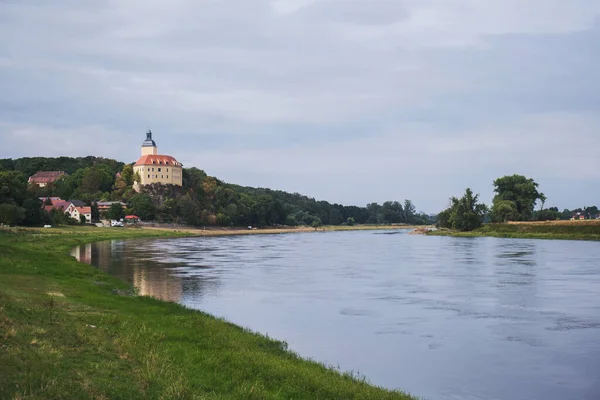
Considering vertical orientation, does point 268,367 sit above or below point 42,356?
below

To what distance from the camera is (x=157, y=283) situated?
38.3 meters

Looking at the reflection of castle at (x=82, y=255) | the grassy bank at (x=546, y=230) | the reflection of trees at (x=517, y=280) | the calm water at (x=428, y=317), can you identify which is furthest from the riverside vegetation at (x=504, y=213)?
the reflection of castle at (x=82, y=255)

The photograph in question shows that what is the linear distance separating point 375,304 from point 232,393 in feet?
64.7

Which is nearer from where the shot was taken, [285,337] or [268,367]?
[268,367]

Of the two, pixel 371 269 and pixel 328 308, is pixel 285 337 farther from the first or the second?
pixel 371 269

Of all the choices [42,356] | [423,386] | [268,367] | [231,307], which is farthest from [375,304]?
[42,356]

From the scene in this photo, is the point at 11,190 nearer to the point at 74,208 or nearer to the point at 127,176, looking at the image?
the point at 74,208

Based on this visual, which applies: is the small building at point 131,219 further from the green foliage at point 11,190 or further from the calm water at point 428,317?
the calm water at point 428,317

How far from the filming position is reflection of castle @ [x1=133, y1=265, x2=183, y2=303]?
3269cm

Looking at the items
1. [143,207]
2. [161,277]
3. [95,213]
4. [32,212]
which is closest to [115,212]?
[95,213]

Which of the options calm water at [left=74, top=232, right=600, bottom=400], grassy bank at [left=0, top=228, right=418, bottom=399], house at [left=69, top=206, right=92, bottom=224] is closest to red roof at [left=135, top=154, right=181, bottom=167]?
house at [left=69, top=206, right=92, bottom=224]

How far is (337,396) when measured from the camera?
13742 mm

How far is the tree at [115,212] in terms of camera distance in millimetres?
160125

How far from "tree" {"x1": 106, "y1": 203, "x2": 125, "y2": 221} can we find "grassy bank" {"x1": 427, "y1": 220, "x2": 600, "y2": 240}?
9152 centimetres
